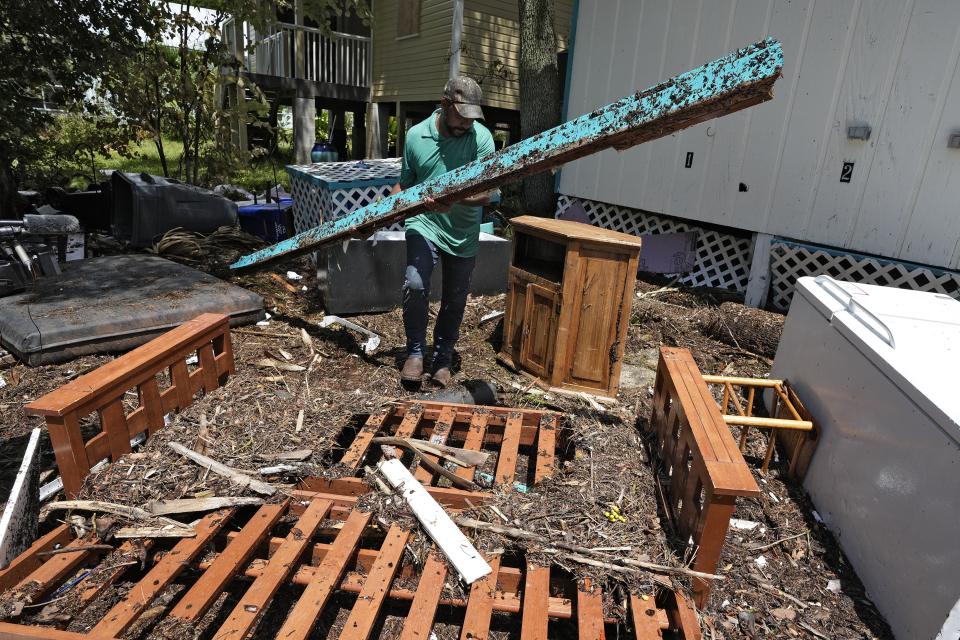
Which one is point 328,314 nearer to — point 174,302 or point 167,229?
point 174,302

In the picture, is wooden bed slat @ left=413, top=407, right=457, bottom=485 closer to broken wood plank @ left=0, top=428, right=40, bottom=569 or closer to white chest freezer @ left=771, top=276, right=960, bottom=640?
broken wood plank @ left=0, top=428, right=40, bottom=569

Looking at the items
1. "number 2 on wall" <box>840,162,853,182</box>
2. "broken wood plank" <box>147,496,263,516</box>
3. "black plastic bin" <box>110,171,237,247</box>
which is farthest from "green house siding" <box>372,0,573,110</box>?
"broken wood plank" <box>147,496,263,516</box>

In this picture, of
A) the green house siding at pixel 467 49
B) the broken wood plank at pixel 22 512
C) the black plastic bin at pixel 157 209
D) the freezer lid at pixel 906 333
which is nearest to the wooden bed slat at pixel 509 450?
Answer: the freezer lid at pixel 906 333

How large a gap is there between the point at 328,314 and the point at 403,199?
2.59 metres

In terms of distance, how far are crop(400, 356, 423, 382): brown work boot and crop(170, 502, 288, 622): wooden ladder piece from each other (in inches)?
58.2

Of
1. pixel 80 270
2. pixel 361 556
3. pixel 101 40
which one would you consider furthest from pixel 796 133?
pixel 101 40

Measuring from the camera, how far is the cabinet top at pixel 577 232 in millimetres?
3438

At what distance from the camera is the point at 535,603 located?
1809mm

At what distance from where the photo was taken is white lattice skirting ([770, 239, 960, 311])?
4.98 meters

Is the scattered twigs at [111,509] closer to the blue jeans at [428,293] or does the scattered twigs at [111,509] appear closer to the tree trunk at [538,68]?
the blue jeans at [428,293]

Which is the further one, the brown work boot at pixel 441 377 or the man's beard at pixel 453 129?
the brown work boot at pixel 441 377

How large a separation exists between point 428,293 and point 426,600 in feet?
6.85

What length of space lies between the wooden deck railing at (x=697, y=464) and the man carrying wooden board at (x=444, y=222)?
1.43 meters

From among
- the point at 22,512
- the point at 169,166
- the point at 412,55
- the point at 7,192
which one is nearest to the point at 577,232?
the point at 22,512
